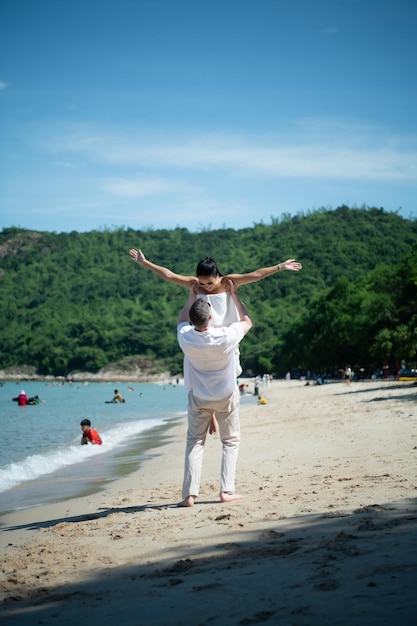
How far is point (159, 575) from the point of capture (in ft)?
14.7

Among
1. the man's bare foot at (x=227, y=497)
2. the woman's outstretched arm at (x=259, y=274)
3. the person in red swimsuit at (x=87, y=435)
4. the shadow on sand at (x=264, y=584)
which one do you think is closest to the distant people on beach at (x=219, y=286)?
the woman's outstretched arm at (x=259, y=274)

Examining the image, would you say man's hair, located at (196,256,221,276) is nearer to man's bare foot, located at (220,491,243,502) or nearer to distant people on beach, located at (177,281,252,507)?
distant people on beach, located at (177,281,252,507)

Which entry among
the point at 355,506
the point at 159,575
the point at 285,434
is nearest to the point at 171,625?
the point at 159,575

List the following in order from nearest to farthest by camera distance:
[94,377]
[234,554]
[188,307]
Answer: [234,554], [188,307], [94,377]

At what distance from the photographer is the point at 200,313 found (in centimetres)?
668

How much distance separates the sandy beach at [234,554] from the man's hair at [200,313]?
1.66 meters

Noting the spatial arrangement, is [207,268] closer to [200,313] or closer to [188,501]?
[200,313]

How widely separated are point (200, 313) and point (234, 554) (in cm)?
247

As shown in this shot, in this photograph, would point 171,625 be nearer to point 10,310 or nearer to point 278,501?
point 278,501

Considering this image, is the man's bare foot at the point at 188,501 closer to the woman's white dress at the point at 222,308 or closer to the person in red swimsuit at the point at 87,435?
the woman's white dress at the point at 222,308

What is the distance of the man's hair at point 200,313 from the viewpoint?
6676 millimetres

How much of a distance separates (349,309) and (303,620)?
84.0 meters

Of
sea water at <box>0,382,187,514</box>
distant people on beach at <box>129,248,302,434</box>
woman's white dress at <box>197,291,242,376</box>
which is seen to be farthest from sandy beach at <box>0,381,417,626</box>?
sea water at <box>0,382,187,514</box>

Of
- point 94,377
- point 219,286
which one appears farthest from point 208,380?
point 94,377
